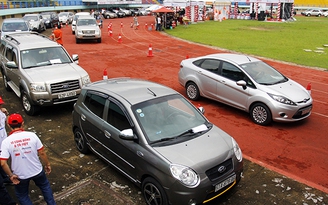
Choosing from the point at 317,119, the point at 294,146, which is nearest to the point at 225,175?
the point at 294,146

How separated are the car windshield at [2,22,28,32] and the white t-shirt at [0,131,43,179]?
769 inches

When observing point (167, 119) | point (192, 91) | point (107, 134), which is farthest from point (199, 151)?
point (192, 91)

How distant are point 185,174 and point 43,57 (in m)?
7.19

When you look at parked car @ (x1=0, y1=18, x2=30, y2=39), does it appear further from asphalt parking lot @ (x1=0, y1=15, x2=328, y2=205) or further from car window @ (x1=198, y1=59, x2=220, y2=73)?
asphalt parking lot @ (x1=0, y1=15, x2=328, y2=205)

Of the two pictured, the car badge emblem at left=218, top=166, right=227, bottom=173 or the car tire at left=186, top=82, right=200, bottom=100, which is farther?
the car tire at left=186, top=82, right=200, bottom=100

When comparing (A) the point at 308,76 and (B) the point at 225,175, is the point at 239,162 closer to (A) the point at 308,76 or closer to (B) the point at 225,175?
(B) the point at 225,175

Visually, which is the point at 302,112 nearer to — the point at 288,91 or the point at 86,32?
the point at 288,91

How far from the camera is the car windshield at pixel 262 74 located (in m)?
8.86

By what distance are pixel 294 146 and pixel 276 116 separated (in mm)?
1123

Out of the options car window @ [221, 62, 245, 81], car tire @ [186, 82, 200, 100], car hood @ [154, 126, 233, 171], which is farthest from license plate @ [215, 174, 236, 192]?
car tire @ [186, 82, 200, 100]

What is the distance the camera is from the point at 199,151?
490 centimetres

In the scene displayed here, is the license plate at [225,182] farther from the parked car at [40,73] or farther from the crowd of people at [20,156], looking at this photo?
the parked car at [40,73]

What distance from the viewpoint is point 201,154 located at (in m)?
4.84

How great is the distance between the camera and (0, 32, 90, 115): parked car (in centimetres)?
852
